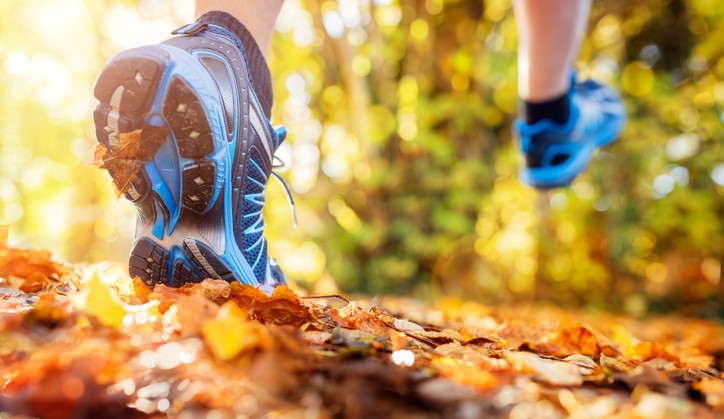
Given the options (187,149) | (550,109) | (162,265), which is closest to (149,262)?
(162,265)

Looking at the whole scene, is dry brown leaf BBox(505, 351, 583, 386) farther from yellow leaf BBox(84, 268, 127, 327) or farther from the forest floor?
yellow leaf BBox(84, 268, 127, 327)

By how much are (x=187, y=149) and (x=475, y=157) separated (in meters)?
4.71

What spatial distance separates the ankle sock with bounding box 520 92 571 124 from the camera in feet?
7.79

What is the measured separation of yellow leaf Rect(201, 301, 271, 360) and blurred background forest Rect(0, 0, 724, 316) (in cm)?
457

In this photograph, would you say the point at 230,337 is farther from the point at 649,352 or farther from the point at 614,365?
the point at 649,352

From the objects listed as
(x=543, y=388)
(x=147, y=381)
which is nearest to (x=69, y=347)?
(x=147, y=381)

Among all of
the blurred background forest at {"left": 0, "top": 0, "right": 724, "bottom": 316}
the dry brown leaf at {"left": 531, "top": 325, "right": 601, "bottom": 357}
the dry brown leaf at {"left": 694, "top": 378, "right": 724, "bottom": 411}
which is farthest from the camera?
the blurred background forest at {"left": 0, "top": 0, "right": 724, "bottom": 316}

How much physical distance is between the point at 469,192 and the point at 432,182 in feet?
1.24

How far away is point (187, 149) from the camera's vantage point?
113 centimetres

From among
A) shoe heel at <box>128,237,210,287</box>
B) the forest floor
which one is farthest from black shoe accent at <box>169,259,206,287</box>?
the forest floor

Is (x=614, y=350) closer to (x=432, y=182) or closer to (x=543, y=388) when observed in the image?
(x=543, y=388)

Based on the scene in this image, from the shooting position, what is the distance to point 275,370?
0.67 metres

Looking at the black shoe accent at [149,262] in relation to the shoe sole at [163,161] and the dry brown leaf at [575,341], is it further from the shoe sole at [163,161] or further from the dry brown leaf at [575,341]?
the dry brown leaf at [575,341]

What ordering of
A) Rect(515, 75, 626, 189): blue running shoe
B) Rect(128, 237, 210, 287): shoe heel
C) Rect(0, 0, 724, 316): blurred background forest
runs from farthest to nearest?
1. Rect(0, 0, 724, 316): blurred background forest
2. Rect(515, 75, 626, 189): blue running shoe
3. Rect(128, 237, 210, 287): shoe heel
